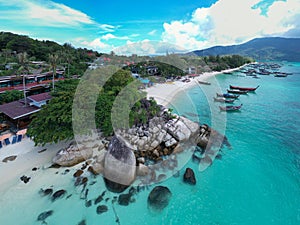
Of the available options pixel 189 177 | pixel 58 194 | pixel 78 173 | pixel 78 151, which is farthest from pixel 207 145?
pixel 58 194

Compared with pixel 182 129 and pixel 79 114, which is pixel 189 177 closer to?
pixel 182 129

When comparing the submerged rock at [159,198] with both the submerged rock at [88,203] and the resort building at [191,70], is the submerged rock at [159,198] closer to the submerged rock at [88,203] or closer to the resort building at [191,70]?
the submerged rock at [88,203]

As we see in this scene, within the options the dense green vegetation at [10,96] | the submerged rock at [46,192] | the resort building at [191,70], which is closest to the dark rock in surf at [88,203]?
the submerged rock at [46,192]

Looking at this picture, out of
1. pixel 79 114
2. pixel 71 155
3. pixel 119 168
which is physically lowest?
pixel 119 168

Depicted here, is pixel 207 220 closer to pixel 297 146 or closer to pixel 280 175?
pixel 280 175

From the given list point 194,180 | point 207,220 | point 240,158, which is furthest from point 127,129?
point 240,158
